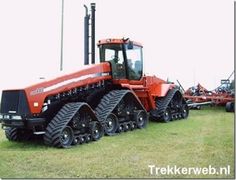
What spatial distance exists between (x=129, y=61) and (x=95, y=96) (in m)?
1.67

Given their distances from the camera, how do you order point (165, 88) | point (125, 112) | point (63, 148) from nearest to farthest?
1. point (63, 148)
2. point (125, 112)
3. point (165, 88)

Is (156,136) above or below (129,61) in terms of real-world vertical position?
below

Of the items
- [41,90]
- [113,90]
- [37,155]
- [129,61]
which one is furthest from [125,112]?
[37,155]

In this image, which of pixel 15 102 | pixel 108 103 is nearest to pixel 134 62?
pixel 108 103

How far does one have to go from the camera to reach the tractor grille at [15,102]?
9.59 m

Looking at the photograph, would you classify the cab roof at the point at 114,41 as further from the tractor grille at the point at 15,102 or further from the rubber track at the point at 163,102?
the tractor grille at the point at 15,102

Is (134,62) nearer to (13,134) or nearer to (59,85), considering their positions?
(59,85)

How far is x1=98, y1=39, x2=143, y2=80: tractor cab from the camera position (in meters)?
12.7

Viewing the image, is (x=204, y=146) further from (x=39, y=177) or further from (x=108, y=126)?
(x=39, y=177)

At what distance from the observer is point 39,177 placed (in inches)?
274

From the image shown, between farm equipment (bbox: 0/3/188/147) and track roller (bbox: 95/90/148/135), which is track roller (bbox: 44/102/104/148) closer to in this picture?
farm equipment (bbox: 0/3/188/147)

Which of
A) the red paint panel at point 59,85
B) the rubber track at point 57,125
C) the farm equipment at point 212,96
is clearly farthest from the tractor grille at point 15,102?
the farm equipment at point 212,96

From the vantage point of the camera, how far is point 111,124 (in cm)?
1141

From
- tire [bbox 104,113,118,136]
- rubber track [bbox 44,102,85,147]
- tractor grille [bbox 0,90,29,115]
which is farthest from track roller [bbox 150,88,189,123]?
tractor grille [bbox 0,90,29,115]
